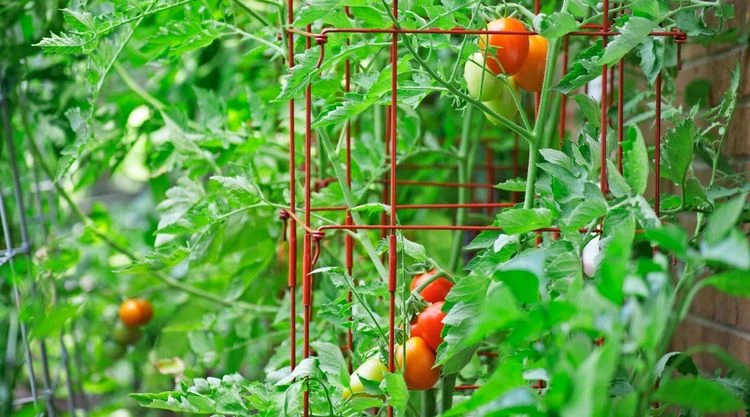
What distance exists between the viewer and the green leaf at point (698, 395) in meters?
0.56

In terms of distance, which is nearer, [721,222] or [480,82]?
[721,222]

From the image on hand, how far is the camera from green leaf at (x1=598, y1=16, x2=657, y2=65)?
2.42 ft

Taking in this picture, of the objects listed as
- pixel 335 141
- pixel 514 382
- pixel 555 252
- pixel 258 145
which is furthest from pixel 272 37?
pixel 514 382

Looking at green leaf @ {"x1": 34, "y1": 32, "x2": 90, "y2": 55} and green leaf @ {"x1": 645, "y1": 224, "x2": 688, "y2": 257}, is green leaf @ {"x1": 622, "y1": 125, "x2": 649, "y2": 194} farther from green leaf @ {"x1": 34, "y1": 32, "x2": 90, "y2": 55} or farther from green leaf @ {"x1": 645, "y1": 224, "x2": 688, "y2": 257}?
green leaf @ {"x1": 34, "y1": 32, "x2": 90, "y2": 55}

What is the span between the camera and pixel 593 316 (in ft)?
1.78

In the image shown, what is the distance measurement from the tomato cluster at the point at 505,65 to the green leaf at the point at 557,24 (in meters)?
0.07

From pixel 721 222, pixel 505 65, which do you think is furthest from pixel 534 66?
pixel 721 222

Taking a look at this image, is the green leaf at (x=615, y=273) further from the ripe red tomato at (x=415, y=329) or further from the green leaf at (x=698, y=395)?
the ripe red tomato at (x=415, y=329)

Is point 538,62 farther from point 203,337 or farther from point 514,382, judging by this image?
point 203,337

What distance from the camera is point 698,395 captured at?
0.57 meters

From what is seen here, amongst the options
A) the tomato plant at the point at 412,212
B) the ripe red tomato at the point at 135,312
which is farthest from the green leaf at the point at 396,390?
the ripe red tomato at the point at 135,312

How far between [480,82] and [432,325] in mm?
238

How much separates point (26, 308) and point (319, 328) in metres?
0.41

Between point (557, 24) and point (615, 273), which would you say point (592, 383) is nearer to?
point (615, 273)
